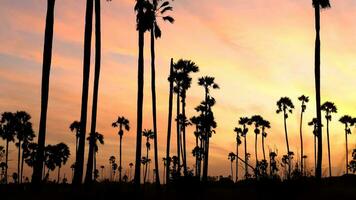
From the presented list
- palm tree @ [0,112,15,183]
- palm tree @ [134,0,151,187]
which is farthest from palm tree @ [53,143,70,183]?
palm tree @ [134,0,151,187]

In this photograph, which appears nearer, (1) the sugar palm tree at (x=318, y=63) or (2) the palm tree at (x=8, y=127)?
(1) the sugar palm tree at (x=318, y=63)

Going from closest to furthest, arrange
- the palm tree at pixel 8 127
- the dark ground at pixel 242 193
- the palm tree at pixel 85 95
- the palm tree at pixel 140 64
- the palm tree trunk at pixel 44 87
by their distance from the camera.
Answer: the dark ground at pixel 242 193 → the palm tree trunk at pixel 44 87 → the palm tree at pixel 85 95 → the palm tree at pixel 140 64 → the palm tree at pixel 8 127

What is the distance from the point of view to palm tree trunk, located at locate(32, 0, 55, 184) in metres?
21.3

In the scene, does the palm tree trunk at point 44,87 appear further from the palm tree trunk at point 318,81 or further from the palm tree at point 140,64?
the palm tree trunk at point 318,81

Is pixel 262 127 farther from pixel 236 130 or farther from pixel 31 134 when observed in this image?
pixel 31 134

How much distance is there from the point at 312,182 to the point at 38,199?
32.5 feet

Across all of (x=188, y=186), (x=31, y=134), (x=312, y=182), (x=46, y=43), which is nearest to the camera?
(x=312, y=182)

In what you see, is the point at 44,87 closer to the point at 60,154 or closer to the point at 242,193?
the point at 242,193

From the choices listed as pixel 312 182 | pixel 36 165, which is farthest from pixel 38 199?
pixel 312 182

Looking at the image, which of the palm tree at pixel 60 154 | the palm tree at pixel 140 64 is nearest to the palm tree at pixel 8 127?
the palm tree at pixel 60 154

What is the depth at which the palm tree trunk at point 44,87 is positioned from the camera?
69.9 ft

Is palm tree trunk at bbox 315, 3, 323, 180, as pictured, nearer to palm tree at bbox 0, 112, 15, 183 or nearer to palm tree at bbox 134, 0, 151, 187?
palm tree at bbox 134, 0, 151, 187

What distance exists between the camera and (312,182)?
648 inches

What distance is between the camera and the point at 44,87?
22.4 metres
